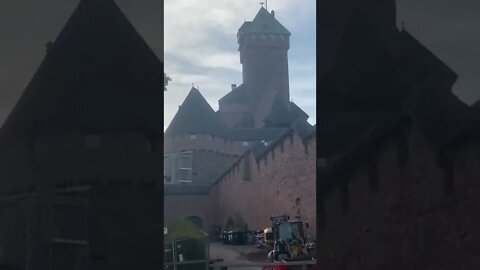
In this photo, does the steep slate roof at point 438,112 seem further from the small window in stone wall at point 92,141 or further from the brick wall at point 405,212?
the small window in stone wall at point 92,141

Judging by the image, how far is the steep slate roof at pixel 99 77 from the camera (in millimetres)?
3176

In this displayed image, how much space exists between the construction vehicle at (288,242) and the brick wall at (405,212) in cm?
1047

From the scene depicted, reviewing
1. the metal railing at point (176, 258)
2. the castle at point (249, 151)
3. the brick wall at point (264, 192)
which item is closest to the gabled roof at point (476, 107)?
the metal railing at point (176, 258)

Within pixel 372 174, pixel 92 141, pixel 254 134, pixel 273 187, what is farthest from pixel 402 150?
pixel 254 134

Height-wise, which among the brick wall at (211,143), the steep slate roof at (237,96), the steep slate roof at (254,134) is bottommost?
the brick wall at (211,143)

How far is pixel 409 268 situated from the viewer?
10.1ft

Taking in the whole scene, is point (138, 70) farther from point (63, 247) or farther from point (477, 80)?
point (477, 80)

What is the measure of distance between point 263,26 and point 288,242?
3174cm

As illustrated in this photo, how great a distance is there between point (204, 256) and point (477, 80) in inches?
231

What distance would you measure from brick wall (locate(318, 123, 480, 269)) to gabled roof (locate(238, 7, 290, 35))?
39.6 metres

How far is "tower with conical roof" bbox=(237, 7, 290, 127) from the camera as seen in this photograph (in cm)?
4150

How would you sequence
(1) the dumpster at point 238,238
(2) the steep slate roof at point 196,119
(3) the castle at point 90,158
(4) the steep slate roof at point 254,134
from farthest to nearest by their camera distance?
(4) the steep slate roof at point 254,134 → (2) the steep slate roof at point 196,119 → (1) the dumpster at point 238,238 → (3) the castle at point 90,158

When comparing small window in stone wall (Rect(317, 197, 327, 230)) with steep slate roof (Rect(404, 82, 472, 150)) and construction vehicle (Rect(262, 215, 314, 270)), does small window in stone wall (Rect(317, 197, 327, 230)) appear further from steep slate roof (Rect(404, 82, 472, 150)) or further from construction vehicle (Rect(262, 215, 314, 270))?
construction vehicle (Rect(262, 215, 314, 270))

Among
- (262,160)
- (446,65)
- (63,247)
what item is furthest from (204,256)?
(262,160)
